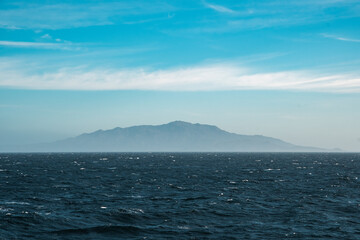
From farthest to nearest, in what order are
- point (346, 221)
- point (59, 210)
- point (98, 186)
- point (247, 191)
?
point (98, 186)
point (247, 191)
point (59, 210)
point (346, 221)

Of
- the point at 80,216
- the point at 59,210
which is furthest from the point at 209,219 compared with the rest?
the point at 59,210

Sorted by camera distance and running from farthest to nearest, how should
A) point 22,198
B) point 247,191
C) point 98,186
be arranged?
point 98,186 < point 247,191 < point 22,198

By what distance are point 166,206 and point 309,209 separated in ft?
56.3

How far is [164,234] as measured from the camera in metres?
34.2

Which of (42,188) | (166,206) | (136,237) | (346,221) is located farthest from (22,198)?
(346,221)

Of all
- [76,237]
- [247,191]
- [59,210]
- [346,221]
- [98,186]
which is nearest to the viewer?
[76,237]

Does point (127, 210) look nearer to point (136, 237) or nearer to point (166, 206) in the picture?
point (166, 206)

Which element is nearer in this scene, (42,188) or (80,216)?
(80,216)

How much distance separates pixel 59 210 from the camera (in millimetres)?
43281

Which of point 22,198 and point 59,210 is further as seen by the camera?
point 22,198

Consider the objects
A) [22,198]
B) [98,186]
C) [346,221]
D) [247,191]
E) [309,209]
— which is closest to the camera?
[346,221]

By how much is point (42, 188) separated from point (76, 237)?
33517 millimetres

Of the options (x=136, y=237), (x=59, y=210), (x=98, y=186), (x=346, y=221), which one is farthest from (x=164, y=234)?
(x=98, y=186)

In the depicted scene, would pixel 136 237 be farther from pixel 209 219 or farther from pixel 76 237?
pixel 209 219
